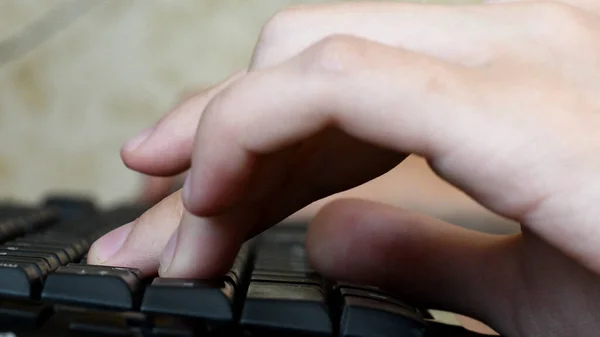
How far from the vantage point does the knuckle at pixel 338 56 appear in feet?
0.96

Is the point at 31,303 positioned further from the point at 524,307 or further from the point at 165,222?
the point at 524,307

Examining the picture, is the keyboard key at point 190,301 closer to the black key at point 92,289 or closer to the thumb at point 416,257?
the black key at point 92,289

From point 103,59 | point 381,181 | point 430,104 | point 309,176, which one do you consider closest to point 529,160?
point 430,104

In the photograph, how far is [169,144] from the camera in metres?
0.38

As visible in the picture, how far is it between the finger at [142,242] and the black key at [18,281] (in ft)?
0.25

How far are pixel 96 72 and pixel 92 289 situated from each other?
99cm

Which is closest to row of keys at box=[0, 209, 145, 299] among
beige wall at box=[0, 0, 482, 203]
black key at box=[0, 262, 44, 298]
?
black key at box=[0, 262, 44, 298]

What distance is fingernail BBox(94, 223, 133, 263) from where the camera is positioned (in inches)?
16.0

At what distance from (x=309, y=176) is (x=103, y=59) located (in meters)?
A: 0.92

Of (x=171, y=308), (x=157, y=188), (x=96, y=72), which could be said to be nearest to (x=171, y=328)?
(x=171, y=308)

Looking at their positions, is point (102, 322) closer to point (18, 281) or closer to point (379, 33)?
point (18, 281)

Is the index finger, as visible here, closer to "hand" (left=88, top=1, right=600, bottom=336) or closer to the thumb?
"hand" (left=88, top=1, right=600, bottom=336)

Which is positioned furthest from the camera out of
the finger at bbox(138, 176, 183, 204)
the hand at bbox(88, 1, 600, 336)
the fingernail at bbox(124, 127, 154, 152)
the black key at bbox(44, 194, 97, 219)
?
the finger at bbox(138, 176, 183, 204)

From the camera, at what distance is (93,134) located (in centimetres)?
125
